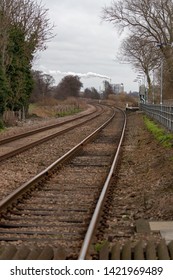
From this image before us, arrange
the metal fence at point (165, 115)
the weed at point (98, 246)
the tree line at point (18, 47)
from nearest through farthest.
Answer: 1. the weed at point (98, 246)
2. the metal fence at point (165, 115)
3. the tree line at point (18, 47)

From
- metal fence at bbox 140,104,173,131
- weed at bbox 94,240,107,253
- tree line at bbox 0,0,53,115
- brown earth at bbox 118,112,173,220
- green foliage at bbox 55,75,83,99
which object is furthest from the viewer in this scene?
green foliage at bbox 55,75,83,99

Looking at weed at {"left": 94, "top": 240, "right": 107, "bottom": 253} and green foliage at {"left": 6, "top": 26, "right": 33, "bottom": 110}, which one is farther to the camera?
green foliage at {"left": 6, "top": 26, "right": 33, "bottom": 110}

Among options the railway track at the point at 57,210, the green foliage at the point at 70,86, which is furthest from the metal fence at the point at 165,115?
the green foliage at the point at 70,86

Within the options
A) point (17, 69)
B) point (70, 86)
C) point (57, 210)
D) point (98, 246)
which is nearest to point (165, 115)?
point (17, 69)

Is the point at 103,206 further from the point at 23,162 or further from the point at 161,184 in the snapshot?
the point at 23,162

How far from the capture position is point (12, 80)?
4369 centimetres

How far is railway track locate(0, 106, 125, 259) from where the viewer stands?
24.7ft

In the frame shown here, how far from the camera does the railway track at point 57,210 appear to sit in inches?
297

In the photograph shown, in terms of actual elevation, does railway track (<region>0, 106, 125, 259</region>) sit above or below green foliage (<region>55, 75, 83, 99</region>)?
below

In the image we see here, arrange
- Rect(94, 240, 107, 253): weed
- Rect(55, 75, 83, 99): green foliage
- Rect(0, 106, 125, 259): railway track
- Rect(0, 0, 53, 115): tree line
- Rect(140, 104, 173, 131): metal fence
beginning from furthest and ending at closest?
Rect(55, 75, 83, 99): green foliage < Rect(0, 0, 53, 115): tree line < Rect(140, 104, 173, 131): metal fence < Rect(0, 106, 125, 259): railway track < Rect(94, 240, 107, 253): weed

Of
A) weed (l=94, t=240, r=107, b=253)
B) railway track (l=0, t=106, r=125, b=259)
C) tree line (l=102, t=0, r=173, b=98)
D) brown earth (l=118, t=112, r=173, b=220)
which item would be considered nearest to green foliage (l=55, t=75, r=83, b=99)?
tree line (l=102, t=0, r=173, b=98)

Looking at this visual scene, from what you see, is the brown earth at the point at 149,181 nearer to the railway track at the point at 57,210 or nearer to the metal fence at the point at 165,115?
the railway track at the point at 57,210

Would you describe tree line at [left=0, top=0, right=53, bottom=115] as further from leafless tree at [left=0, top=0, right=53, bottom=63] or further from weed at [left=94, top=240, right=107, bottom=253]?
weed at [left=94, top=240, right=107, bottom=253]

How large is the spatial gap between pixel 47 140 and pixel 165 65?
35.3 meters
